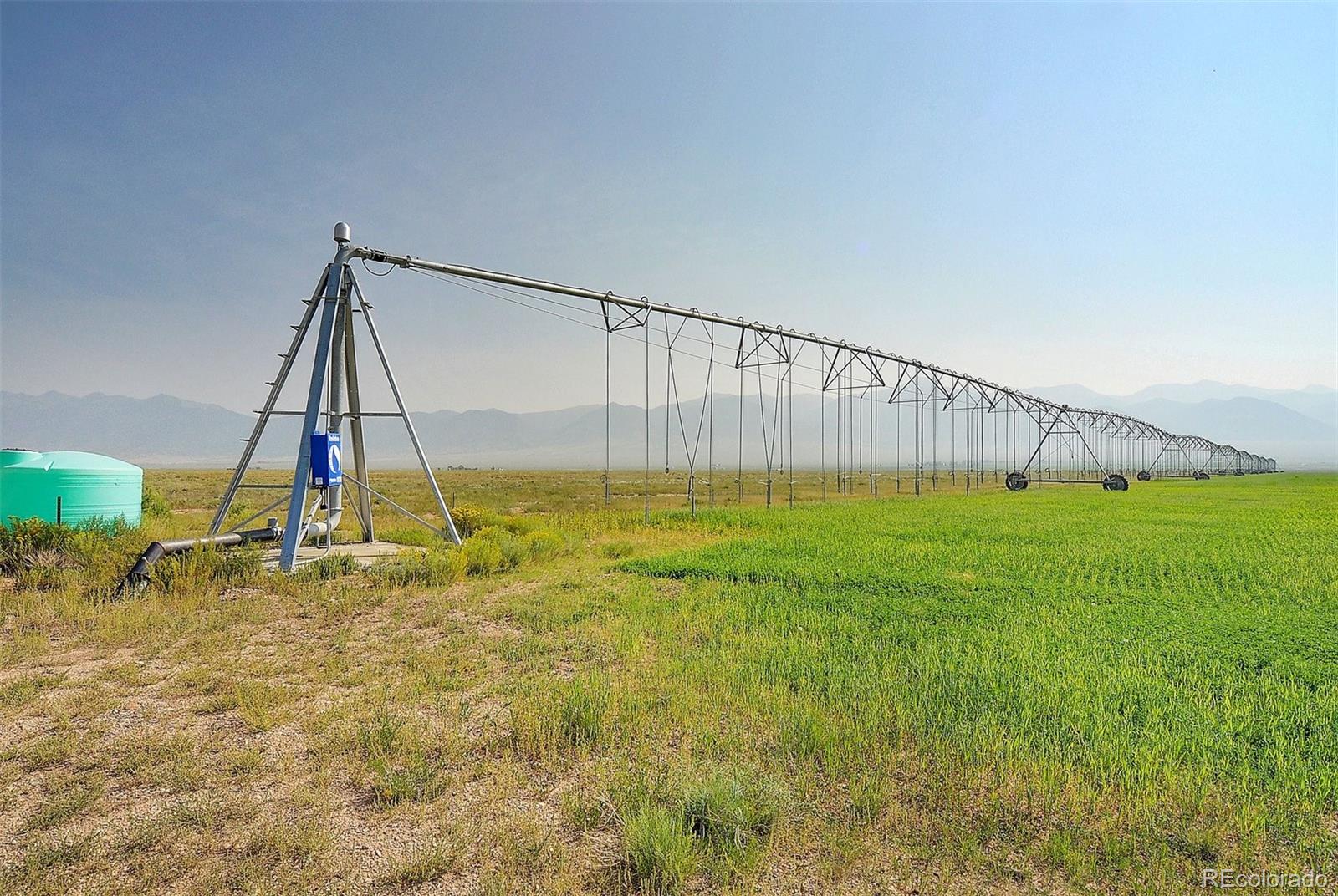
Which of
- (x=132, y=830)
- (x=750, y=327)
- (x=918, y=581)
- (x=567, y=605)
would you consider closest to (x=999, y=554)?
(x=918, y=581)

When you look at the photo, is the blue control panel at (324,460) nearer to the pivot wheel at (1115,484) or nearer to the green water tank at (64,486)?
the green water tank at (64,486)

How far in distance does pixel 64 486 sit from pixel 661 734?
16.6 m

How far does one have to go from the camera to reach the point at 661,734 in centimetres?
516

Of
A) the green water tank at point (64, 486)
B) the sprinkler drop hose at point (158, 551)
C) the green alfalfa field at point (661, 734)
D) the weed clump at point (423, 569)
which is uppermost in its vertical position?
the green water tank at point (64, 486)

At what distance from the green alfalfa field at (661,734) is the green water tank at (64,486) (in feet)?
13.6

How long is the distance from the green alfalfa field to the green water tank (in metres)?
4.16

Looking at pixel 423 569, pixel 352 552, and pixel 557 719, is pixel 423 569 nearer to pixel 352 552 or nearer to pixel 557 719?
pixel 352 552

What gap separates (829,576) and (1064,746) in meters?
6.58

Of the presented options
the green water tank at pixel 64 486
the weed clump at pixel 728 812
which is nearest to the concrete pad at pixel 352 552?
the green water tank at pixel 64 486

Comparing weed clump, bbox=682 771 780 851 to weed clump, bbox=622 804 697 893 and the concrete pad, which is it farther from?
the concrete pad

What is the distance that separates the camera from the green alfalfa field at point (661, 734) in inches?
140

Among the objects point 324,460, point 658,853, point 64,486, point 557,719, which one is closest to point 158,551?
point 324,460

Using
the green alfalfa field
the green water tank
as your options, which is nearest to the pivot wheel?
the green alfalfa field

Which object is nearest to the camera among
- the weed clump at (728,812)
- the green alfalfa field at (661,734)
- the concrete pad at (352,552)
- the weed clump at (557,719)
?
the green alfalfa field at (661,734)
